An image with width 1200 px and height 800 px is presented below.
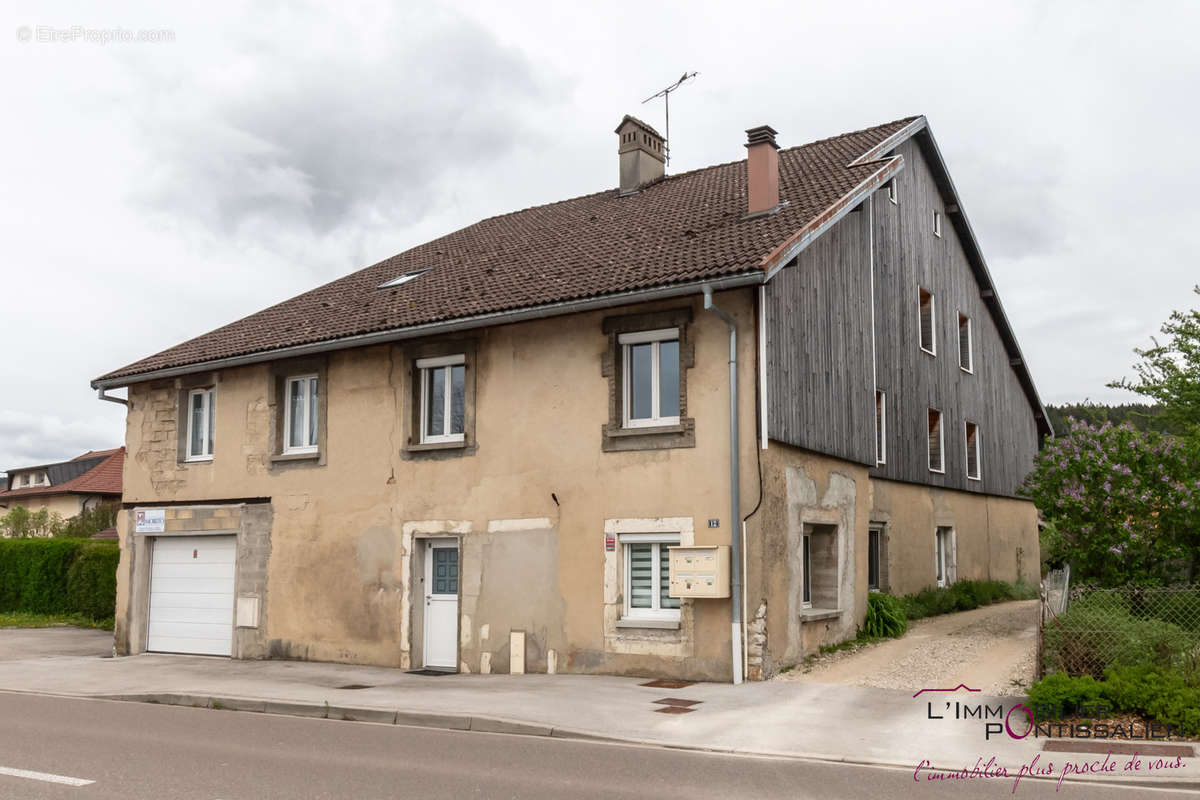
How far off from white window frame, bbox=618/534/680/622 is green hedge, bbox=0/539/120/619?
16.3m

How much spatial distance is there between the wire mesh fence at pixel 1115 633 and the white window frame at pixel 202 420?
13832mm

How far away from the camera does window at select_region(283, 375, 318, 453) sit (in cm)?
1695

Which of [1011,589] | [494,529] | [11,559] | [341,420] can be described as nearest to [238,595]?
[341,420]

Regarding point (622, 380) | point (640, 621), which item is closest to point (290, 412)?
point (622, 380)

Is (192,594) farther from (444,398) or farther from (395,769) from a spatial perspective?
(395,769)

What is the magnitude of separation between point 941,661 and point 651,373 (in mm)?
5378

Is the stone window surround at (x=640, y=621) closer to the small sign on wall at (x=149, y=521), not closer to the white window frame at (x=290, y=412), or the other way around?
the white window frame at (x=290, y=412)

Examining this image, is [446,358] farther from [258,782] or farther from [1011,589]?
[1011,589]

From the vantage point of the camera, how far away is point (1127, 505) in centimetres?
1343

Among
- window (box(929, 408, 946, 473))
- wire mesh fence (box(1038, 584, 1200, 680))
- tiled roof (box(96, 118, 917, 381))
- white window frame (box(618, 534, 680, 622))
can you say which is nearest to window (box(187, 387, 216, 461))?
tiled roof (box(96, 118, 917, 381))

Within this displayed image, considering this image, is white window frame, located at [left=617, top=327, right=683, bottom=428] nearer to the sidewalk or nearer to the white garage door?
the sidewalk

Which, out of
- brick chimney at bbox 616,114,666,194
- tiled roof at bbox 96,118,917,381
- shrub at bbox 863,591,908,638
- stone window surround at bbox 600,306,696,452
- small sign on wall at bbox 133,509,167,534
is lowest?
shrub at bbox 863,591,908,638

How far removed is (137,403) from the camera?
62.6ft

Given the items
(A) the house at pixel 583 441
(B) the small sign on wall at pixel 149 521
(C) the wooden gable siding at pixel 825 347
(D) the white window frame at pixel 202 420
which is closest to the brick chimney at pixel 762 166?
(A) the house at pixel 583 441
